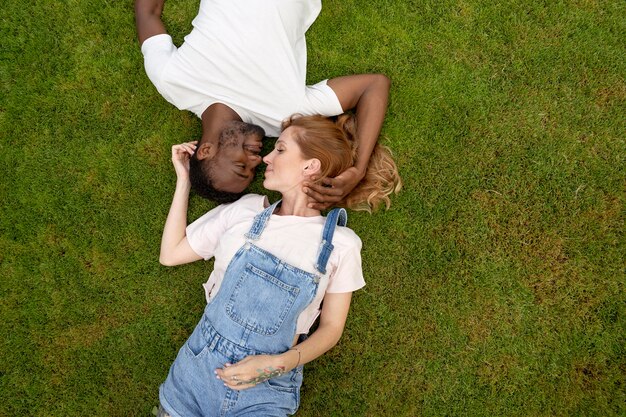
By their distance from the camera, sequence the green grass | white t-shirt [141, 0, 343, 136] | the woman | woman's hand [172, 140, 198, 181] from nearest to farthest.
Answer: the woman, white t-shirt [141, 0, 343, 136], woman's hand [172, 140, 198, 181], the green grass

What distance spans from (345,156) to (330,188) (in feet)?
0.90

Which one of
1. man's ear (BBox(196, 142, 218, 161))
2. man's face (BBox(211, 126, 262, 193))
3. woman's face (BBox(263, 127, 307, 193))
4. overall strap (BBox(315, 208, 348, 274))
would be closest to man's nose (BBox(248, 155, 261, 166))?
man's face (BBox(211, 126, 262, 193))

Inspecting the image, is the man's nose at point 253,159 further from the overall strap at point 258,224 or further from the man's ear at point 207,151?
the overall strap at point 258,224

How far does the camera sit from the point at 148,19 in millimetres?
3623

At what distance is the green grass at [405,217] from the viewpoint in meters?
3.48

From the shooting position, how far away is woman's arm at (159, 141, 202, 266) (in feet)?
10.7

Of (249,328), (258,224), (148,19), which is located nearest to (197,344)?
(249,328)

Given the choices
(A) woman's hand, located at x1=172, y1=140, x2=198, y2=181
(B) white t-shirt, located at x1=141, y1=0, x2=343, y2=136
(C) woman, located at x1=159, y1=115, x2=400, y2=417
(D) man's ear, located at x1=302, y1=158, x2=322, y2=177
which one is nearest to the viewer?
(C) woman, located at x1=159, y1=115, x2=400, y2=417

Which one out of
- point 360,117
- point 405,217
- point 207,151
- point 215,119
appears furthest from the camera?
point 405,217

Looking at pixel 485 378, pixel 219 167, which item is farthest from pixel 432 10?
pixel 485 378

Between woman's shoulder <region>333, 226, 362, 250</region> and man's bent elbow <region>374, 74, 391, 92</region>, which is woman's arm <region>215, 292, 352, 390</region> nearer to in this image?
woman's shoulder <region>333, 226, 362, 250</region>

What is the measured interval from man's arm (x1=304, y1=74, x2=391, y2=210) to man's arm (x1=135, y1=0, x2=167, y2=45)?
149 centimetres

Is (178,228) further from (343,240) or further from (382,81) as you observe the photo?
(382,81)

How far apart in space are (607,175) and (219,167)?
3.00 m
